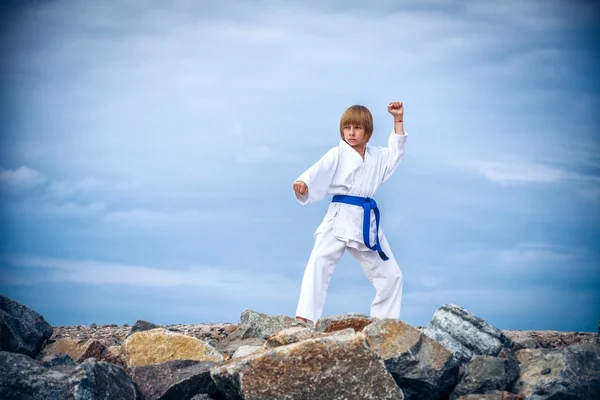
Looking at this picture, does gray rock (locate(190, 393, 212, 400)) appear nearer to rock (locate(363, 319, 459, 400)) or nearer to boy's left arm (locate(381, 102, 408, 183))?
rock (locate(363, 319, 459, 400))

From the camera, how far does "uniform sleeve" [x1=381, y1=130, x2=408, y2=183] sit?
29.0ft

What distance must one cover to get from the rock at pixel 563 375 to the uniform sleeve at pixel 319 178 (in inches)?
133

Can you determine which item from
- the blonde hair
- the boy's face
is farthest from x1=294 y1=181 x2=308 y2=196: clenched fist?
the blonde hair

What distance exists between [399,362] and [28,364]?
11.0 feet

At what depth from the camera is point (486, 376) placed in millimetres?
5734

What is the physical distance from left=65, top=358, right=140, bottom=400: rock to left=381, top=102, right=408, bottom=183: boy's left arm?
4.68 meters

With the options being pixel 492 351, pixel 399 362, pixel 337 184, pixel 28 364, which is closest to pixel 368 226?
pixel 337 184

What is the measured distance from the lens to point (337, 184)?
8523 millimetres

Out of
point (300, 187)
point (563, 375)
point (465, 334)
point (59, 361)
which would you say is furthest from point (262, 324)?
point (563, 375)

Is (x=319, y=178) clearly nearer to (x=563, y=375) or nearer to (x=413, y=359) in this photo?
(x=413, y=359)

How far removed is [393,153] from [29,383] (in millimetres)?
5422

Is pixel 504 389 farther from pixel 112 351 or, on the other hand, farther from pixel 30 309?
pixel 30 309

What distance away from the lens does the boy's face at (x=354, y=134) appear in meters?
8.59

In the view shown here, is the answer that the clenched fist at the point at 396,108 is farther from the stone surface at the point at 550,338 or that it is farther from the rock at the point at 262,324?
the stone surface at the point at 550,338
